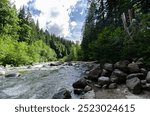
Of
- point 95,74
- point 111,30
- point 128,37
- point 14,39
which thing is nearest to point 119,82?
point 95,74

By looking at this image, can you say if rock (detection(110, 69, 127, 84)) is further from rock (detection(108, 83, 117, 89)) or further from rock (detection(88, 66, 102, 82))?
rock (detection(88, 66, 102, 82))

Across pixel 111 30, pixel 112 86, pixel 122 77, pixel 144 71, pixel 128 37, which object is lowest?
pixel 112 86

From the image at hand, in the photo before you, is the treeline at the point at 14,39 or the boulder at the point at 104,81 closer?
the boulder at the point at 104,81

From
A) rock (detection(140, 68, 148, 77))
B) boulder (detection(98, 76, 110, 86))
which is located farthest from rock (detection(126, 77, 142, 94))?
boulder (detection(98, 76, 110, 86))

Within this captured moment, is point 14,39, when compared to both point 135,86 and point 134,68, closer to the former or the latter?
point 134,68

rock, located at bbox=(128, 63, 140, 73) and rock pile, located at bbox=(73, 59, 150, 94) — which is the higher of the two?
rock, located at bbox=(128, 63, 140, 73)

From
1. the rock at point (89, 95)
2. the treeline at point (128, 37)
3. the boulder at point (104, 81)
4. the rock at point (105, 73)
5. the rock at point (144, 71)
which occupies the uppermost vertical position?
the treeline at point (128, 37)

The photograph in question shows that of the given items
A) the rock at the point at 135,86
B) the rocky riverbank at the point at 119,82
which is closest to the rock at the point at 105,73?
the rocky riverbank at the point at 119,82

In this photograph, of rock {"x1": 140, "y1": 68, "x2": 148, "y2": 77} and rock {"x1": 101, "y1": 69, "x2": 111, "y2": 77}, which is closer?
rock {"x1": 140, "y1": 68, "x2": 148, "y2": 77}

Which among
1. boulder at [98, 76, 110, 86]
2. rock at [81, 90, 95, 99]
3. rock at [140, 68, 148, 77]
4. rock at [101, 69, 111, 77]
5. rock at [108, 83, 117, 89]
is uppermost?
rock at [140, 68, 148, 77]

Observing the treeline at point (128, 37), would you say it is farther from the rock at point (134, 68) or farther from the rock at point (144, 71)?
the rock at point (144, 71)

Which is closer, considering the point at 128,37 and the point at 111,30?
the point at 128,37

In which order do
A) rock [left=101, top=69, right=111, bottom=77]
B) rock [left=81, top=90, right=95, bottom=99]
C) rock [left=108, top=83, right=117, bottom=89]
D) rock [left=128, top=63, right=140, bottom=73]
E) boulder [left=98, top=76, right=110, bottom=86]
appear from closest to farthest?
rock [left=81, top=90, right=95, bottom=99] → rock [left=108, top=83, right=117, bottom=89] → boulder [left=98, top=76, right=110, bottom=86] → rock [left=128, top=63, right=140, bottom=73] → rock [left=101, top=69, right=111, bottom=77]

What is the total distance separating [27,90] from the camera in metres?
11.4
